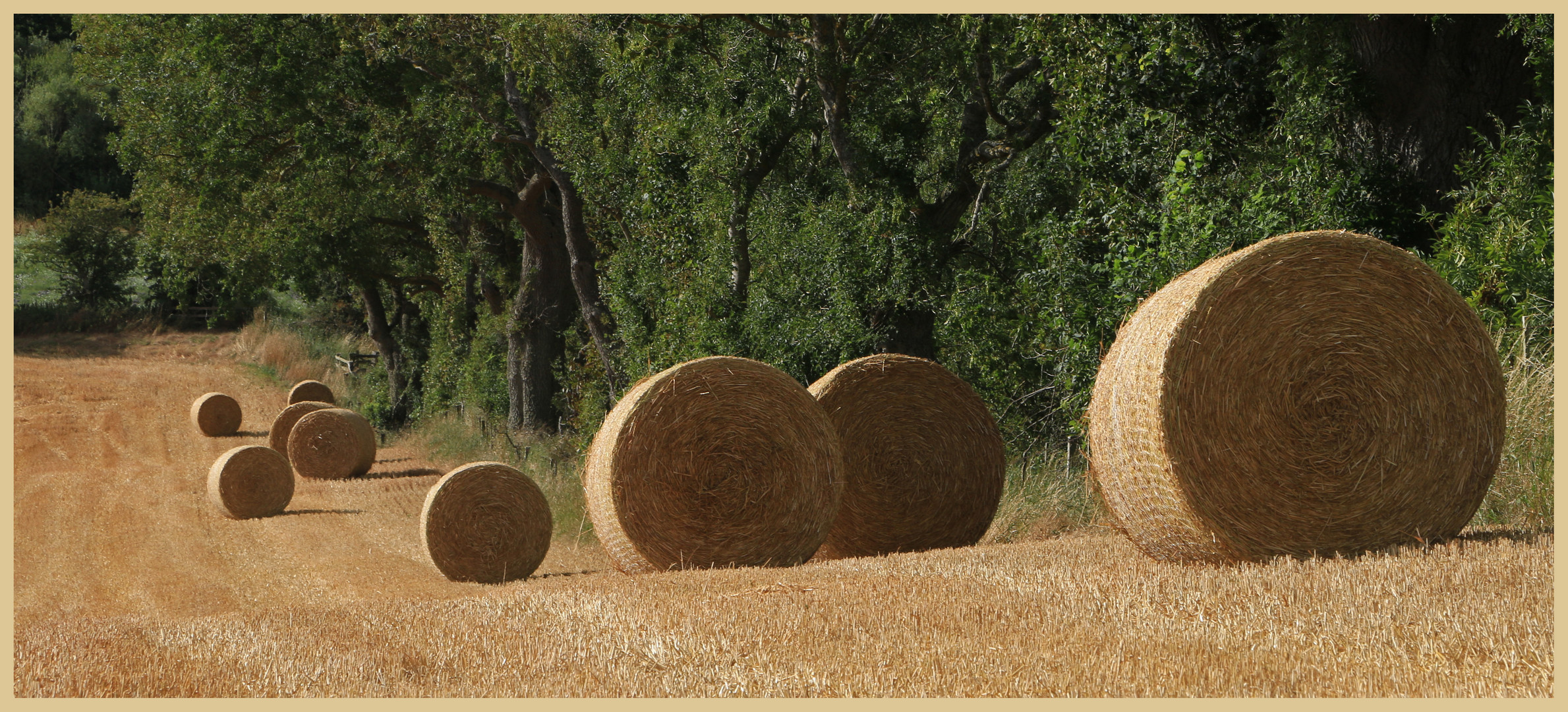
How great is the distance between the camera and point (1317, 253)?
596 centimetres

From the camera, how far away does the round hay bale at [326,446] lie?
69.1ft

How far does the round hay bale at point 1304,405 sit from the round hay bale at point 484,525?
319 inches

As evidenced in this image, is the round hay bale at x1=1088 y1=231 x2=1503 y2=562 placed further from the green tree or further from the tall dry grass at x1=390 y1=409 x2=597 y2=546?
the green tree

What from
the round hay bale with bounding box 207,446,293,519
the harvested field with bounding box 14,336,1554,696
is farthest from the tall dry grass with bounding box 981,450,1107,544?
the round hay bale with bounding box 207,446,293,519

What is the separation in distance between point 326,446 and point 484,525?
1003cm

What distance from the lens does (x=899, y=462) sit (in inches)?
405

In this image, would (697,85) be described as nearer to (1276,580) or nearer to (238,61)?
(238,61)

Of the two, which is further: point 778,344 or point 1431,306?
point 778,344

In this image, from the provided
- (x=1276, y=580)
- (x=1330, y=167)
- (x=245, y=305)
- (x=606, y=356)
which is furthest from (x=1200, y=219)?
(x=245, y=305)

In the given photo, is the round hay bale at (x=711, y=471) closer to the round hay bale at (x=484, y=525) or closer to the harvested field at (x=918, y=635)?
the harvested field at (x=918, y=635)

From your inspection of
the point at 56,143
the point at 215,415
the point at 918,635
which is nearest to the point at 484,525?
the point at 918,635

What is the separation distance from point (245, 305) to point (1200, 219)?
40807 millimetres

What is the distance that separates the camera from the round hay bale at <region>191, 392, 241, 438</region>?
2641 cm

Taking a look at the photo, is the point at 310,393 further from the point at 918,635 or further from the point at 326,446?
the point at 918,635
